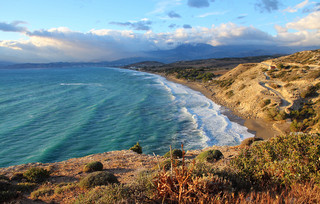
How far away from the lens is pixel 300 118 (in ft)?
98.0

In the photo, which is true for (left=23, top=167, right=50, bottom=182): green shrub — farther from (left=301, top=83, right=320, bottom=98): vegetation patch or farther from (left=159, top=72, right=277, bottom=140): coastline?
(left=301, top=83, right=320, bottom=98): vegetation patch

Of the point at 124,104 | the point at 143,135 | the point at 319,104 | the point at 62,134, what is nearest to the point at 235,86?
the point at 319,104

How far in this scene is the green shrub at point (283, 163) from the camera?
21.6 feet

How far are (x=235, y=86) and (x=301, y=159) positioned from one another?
162 ft

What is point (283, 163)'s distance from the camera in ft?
23.6

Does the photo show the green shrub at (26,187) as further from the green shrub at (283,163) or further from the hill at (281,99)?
the hill at (281,99)

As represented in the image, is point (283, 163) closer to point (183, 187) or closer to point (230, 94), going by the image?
point (183, 187)

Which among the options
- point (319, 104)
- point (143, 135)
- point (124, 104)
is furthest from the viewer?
point (124, 104)

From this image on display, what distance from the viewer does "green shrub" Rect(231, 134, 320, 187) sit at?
21.6 ft

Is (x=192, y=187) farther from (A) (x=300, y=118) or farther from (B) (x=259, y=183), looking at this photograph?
(A) (x=300, y=118)

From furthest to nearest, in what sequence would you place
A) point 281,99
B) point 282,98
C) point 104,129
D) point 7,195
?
point 282,98 → point 281,99 → point 104,129 → point 7,195

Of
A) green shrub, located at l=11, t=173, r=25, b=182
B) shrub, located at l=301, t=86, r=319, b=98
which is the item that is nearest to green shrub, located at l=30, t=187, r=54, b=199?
green shrub, located at l=11, t=173, r=25, b=182

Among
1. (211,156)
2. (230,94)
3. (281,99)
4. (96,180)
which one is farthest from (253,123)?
(96,180)

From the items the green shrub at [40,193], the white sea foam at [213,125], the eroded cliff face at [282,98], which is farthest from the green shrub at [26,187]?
the eroded cliff face at [282,98]
